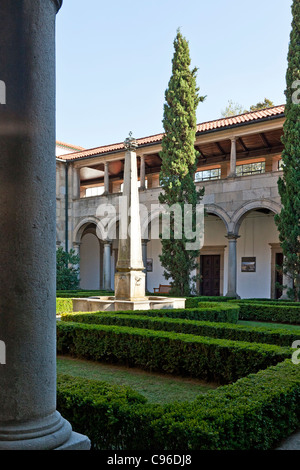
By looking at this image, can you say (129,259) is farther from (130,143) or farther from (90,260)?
(90,260)

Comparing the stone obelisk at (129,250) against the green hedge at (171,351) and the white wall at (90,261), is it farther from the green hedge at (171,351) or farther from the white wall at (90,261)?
the white wall at (90,261)

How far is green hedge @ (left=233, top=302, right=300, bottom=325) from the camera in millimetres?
11328

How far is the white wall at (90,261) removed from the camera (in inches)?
1028

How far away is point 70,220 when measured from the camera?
22297mm

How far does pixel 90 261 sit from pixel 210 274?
28.7 ft

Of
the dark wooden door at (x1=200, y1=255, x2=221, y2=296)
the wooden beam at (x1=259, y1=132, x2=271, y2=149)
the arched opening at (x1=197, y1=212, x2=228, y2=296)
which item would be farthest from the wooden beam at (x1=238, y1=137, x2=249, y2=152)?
the dark wooden door at (x1=200, y1=255, x2=221, y2=296)

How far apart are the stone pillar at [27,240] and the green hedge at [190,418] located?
64 cm

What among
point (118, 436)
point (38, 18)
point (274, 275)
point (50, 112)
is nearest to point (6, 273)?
point (50, 112)

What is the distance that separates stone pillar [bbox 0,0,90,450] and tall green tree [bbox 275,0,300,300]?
1335 centimetres

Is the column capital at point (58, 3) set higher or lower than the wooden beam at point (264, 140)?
lower

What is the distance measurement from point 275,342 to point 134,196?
522 cm

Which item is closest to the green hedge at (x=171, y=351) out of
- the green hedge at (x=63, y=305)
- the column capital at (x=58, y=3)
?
the column capital at (x=58, y=3)

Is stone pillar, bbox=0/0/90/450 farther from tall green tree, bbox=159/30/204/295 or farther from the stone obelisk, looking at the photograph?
tall green tree, bbox=159/30/204/295

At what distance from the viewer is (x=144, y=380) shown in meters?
5.57
